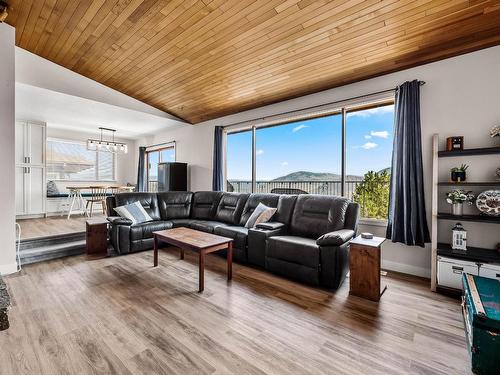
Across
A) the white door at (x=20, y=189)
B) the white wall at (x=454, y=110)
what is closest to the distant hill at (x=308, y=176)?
the white wall at (x=454, y=110)

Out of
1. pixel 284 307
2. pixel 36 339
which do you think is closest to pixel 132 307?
pixel 36 339

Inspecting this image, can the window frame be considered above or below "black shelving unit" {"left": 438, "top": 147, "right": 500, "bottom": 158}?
above

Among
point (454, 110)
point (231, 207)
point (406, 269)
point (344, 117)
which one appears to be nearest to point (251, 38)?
point (344, 117)

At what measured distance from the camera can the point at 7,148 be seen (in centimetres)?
295

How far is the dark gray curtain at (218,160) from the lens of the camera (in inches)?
211

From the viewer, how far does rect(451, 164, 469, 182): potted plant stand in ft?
8.58

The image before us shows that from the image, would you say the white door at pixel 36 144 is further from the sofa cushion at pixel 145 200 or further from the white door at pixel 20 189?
the sofa cushion at pixel 145 200

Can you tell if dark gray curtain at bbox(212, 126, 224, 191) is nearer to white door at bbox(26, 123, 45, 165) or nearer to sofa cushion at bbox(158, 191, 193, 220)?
sofa cushion at bbox(158, 191, 193, 220)

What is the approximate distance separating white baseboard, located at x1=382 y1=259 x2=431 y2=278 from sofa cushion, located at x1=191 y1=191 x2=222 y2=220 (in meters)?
3.00

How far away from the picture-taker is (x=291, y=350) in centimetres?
167

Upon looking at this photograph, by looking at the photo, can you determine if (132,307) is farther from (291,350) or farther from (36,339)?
(291,350)

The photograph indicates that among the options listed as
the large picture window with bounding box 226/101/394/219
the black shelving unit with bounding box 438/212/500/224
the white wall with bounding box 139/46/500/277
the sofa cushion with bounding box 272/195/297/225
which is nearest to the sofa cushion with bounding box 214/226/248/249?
the sofa cushion with bounding box 272/195/297/225

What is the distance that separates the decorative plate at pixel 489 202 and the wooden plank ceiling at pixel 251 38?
1580 mm

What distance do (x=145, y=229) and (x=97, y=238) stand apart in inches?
28.9
